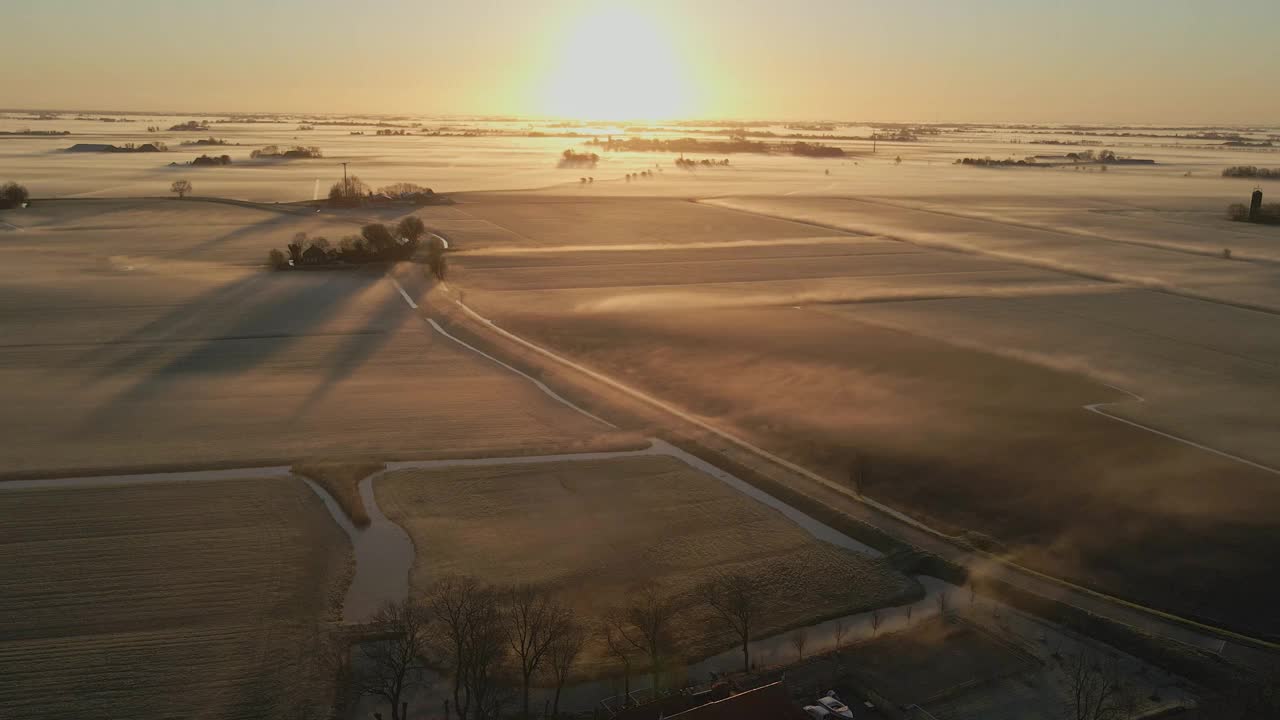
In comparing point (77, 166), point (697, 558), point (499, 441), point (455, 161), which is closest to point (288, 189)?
point (77, 166)

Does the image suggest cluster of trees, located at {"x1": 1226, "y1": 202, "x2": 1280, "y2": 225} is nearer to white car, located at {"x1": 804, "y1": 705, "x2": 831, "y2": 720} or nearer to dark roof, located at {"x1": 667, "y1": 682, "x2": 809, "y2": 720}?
white car, located at {"x1": 804, "y1": 705, "x2": 831, "y2": 720}

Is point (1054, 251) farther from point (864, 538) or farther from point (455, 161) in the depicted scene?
point (455, 161)

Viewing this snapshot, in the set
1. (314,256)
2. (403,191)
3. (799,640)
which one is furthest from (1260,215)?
(799,640)

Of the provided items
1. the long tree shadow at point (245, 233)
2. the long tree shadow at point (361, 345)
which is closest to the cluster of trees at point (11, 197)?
the long tree shadow at point (245, 233)

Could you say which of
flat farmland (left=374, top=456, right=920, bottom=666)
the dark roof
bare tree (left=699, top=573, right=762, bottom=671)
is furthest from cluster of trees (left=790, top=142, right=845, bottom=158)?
the dark roof

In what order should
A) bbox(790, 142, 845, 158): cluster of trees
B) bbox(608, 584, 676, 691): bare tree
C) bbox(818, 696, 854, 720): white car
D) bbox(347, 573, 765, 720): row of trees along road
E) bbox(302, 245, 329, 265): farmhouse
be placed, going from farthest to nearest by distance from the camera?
bbox(790, 142, 845, 158): cluster of trees → bbox(302, 245, 329, 265): farmhouse → bbox(608, 584, 676, 691): bare tree → bbox(347, 573, 765, 720): row of trees along road → bbox(818, 696, 854, 720): white car

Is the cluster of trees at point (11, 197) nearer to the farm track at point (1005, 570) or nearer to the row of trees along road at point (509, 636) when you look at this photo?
the farm track at point (1005, 570)
